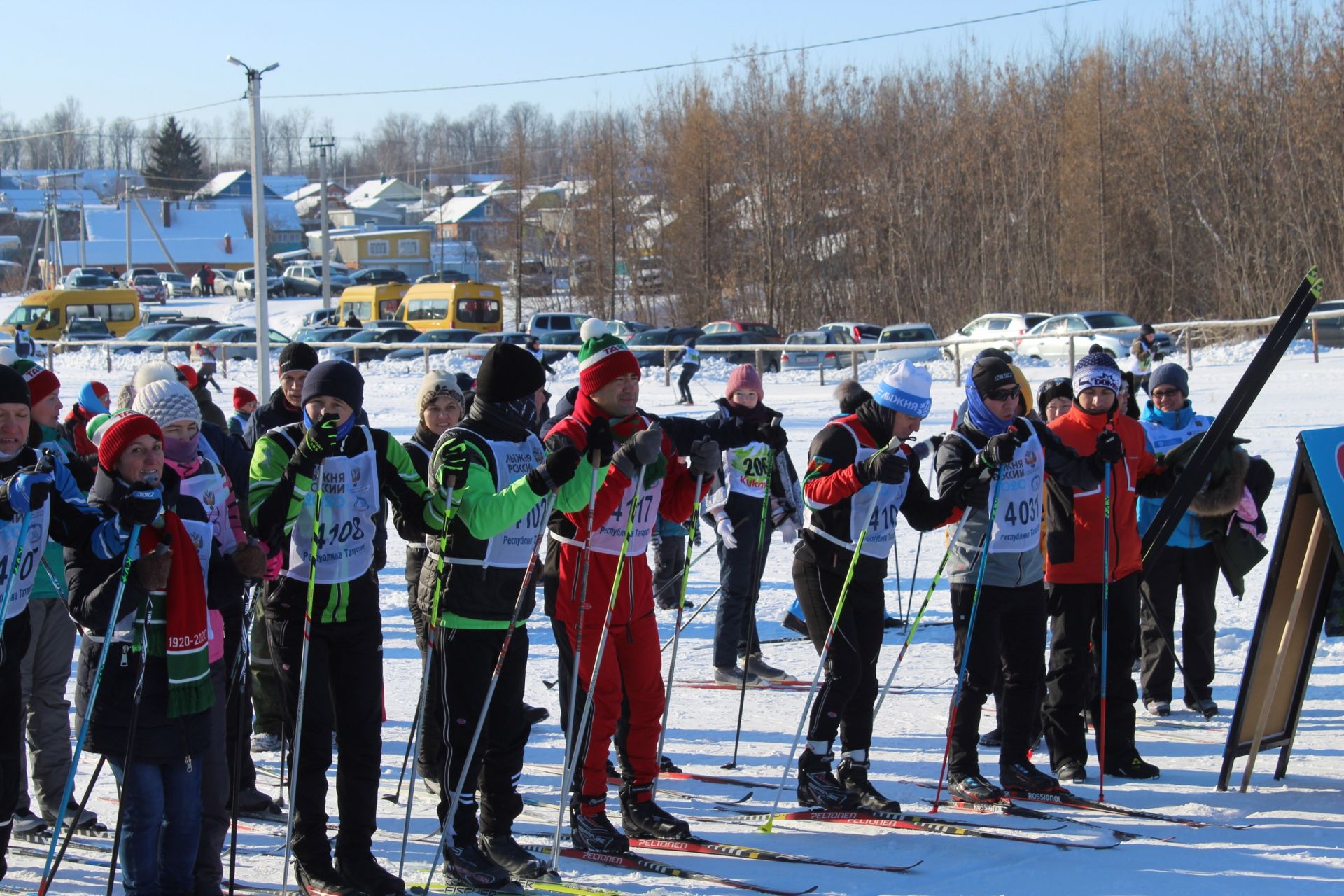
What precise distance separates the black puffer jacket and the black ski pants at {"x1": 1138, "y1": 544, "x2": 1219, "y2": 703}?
4705mm

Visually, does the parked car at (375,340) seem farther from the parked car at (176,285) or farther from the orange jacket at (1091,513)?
the parked car at (176,285)

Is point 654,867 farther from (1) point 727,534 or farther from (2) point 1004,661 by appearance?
(1) point 727,534

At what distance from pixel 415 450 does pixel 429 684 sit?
1230mm

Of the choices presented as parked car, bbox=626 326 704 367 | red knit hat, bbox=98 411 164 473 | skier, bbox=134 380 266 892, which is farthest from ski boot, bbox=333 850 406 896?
parked car, bbox=626 326 704 367

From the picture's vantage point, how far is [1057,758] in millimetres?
5598

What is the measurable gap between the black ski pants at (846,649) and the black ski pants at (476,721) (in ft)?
4.16

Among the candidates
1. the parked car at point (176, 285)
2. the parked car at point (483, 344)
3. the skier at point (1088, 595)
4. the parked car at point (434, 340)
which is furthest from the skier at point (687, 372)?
the parked car at point (176, 285)

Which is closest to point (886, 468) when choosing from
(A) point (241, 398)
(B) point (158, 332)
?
(A) point (241, 398)

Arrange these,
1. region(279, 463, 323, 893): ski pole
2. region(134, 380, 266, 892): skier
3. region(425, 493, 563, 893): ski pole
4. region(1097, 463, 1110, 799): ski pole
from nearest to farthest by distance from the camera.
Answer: region(134, 380, 266, 892): skier, region(279, 463, 323, 893): ski pole, region(425, 493, 563, 893): ski pole, region(1097, 463, 1110, 799): ski pole

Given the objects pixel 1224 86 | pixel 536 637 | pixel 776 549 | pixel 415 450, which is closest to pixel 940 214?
pixel 1224 86

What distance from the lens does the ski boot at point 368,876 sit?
4230mm

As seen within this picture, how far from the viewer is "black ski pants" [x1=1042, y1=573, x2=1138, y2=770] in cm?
556

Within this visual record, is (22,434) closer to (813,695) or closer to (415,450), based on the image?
(415,450)

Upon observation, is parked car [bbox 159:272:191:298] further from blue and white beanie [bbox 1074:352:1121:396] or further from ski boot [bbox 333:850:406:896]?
ski boot [bbox 333:850:406:896]
